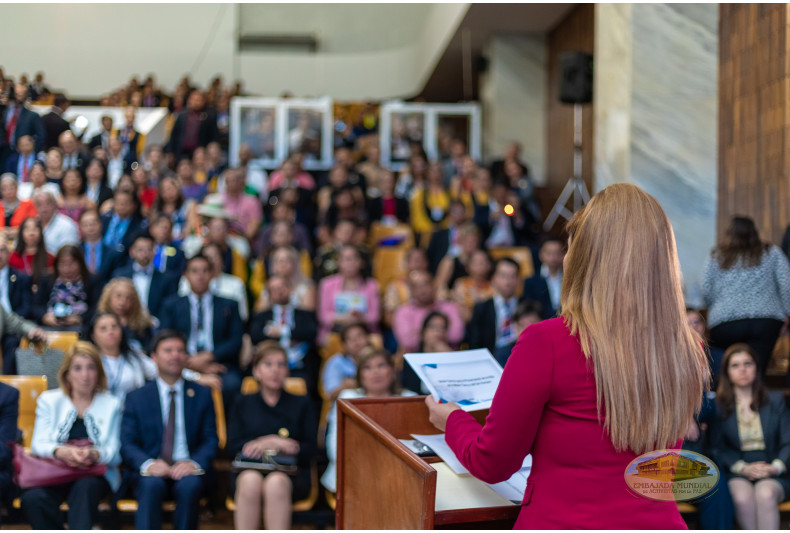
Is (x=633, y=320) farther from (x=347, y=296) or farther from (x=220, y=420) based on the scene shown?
(x=347, y=296)

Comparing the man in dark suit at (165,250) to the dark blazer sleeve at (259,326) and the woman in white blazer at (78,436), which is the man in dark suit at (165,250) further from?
the woman in white blazer at (78,436)

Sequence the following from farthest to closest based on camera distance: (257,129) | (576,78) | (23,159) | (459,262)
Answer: (257,129), (576,78), (459,262), (23,159)

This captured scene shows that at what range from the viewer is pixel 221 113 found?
1050cm

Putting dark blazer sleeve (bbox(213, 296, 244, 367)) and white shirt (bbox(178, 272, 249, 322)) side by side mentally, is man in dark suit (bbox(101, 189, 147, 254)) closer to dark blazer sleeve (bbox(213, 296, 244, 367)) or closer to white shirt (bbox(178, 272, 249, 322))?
white shirt (bbox(178, 272, 249, 322))

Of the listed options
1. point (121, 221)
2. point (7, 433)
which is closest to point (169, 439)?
point (7, 433)

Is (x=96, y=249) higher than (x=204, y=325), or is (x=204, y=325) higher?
(x=96, y=249)

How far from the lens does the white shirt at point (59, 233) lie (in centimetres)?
625

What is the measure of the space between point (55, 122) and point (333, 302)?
7.04ft

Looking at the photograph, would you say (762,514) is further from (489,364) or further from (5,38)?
(5,38)

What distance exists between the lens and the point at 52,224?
250 inches

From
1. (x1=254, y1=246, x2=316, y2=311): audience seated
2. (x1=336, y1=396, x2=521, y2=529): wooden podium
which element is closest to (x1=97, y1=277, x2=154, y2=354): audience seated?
(x1=254, y1=246, x2=316, y2=311): audience seated

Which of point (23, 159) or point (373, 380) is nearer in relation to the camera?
point (373, 380)

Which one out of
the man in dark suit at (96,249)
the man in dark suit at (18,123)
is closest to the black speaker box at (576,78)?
the man in dark suit at (96,249)

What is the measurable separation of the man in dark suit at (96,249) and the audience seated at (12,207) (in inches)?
15.1
